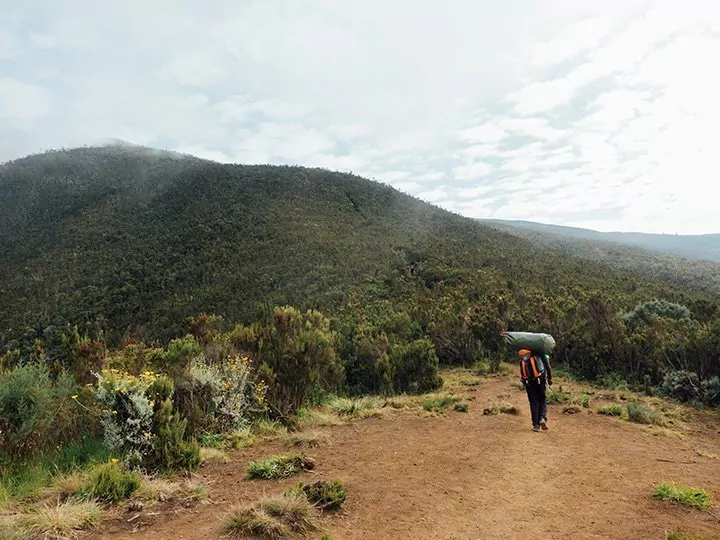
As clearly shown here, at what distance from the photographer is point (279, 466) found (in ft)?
18.2

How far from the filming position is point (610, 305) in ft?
51.6

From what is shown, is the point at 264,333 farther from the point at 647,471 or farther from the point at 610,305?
the point at 610,305

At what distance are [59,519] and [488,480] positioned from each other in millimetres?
4322

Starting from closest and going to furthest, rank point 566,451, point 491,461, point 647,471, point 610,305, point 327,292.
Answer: point 647,471 < point 491,461 < point 566,451 < point 610,305 < point 327,292

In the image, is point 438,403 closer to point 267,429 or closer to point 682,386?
point 267,429

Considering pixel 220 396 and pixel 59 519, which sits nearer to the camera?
pixel 59 519

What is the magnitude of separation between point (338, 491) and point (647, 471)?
3.85 metres

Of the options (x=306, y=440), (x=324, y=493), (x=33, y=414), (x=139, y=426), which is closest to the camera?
(x=324, y=493)

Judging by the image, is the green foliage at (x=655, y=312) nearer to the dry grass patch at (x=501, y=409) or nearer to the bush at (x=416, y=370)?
the bush at (x=416, y=370)

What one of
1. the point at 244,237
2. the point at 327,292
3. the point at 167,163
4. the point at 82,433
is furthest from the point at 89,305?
the point at 167,163

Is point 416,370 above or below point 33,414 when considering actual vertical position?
below

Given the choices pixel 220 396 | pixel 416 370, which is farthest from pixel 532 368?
pixel 220 396

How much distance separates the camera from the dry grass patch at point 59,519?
12.3 feet

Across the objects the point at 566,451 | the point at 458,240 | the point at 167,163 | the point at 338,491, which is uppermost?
the point at 167,163
